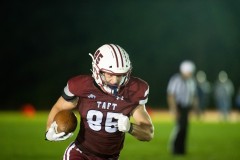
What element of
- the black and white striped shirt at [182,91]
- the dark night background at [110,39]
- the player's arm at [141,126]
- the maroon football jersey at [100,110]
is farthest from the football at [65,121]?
the dark night background at [110,39]

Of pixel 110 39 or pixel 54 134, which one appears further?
pixel 110 39

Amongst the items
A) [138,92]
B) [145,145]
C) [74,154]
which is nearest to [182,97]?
[145,145]

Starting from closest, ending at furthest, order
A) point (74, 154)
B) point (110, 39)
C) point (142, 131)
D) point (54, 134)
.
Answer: point (54, 134), point (142, 131), point (74, 154), point (110, 39)

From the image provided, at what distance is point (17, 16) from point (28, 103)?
36.5ft

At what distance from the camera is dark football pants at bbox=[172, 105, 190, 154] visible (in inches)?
414

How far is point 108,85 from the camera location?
5.18 metres

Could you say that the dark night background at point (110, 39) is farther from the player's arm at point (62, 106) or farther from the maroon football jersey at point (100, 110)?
the maroon football jersey at point (100, 110)

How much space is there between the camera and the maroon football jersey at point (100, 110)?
5297 mm

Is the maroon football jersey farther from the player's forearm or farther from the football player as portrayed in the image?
the player's forearm

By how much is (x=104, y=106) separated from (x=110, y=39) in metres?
36.6

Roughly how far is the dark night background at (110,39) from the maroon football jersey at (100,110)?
2794 cm

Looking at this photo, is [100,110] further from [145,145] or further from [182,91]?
[145,145]

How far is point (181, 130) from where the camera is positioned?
418 inches

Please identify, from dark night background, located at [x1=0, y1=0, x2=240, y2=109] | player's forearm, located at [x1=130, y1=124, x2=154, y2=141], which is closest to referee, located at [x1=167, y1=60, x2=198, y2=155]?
player's forearm, located at [x1=130, y1=124, x2=154, y2=141]
